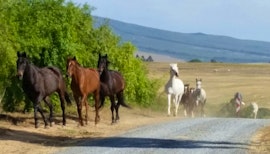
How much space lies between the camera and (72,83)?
2805 centimetres

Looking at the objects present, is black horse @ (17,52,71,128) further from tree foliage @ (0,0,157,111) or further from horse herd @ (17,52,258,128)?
tree foliage @ (0,0,157,111)

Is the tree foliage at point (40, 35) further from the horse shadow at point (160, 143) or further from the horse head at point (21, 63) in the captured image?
the horse shadow at point (160, 143)

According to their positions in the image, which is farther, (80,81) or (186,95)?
(186,95)

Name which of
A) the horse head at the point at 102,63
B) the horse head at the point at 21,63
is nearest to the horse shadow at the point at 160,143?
the horse head at the point at 21,63

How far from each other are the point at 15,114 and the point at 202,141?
10.5 meters

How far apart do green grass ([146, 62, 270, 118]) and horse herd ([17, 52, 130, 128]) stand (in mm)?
17246

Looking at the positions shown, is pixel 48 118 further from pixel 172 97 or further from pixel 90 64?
pixel 172 97

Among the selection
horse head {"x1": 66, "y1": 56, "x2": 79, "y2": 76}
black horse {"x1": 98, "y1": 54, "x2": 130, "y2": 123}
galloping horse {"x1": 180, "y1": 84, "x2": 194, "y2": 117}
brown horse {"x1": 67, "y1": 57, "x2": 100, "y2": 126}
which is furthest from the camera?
galloping horse {"x1": 180, "y1": 84, "x2": 194, "y2": 117}

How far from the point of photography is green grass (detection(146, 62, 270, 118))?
5378cm

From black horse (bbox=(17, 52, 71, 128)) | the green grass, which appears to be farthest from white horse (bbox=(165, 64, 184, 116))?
black horse (bbox=(17, 52, 71, 128))

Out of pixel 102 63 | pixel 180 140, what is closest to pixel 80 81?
pixel 102 63

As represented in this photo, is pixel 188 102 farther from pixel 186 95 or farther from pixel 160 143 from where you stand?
pixel 160 143

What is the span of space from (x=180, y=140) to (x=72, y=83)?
6.41 m

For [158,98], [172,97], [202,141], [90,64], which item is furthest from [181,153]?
[158,98]
